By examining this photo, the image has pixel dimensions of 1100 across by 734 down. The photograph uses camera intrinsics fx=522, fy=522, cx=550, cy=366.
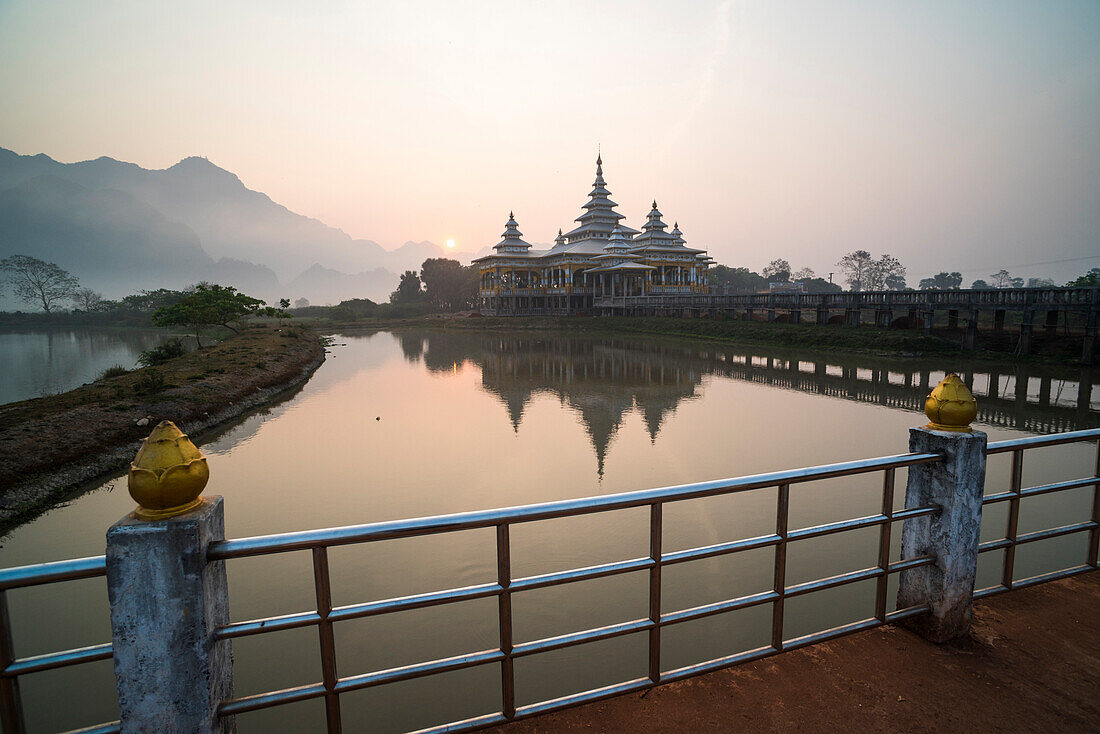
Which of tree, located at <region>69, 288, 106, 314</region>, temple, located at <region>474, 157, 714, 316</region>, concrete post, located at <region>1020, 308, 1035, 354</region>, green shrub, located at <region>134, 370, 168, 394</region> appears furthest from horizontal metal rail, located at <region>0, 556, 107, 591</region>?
tree, located at <region>69, 288, 106, 314</region>

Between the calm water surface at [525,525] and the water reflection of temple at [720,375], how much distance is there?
0.16 metres

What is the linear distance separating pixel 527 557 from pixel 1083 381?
20619 mm

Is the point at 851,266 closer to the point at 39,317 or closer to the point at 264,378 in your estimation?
the point at 264,378

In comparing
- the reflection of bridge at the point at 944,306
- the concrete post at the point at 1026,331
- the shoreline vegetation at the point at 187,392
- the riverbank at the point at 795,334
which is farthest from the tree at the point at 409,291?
the concrete post at the point at 1026,331

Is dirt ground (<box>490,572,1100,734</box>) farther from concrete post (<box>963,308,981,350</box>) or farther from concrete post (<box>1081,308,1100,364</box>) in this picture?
concrete post (<box>963,308,981,350</box>)

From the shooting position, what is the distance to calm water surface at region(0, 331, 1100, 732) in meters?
4.55

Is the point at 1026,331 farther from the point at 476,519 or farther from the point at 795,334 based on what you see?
the point at 476,519

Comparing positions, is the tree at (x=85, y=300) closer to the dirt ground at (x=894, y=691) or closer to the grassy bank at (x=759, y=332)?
the grassy bank at (x=759, y=332)

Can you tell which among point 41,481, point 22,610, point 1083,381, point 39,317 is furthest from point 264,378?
point 39,317

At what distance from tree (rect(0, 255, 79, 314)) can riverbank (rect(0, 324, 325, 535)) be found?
8343 centimetres

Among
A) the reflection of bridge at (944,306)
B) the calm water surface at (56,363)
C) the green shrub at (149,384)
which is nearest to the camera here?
the green shrub at (149,384)

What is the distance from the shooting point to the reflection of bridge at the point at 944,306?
19.4 meters

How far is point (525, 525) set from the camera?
283 inches

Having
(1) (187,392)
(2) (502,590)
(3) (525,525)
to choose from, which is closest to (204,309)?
(1) (187,392)
